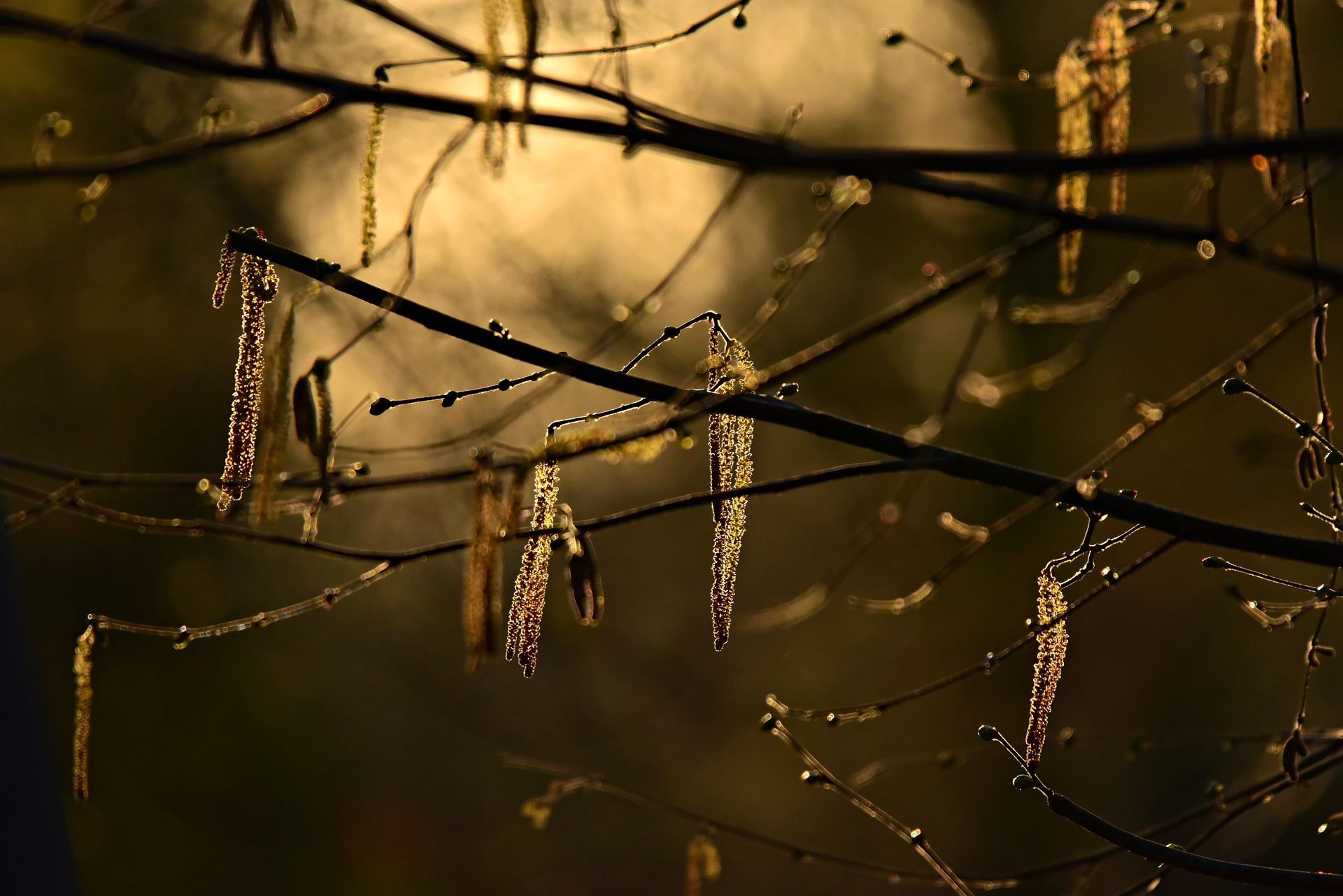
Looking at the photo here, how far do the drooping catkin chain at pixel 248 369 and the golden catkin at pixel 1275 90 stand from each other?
136 centimetres

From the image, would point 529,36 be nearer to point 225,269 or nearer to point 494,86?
point 494,86

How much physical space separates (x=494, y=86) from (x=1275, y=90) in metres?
1.11

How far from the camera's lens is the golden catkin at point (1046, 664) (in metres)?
1.61

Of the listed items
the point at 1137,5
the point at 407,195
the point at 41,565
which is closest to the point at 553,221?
the point at 407,195

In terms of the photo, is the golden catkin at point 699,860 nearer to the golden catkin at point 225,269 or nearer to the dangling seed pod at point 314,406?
the dangling seed pod at point 314,406

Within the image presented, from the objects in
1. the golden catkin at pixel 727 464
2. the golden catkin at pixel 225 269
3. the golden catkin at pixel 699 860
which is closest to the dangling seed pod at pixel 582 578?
the golden catkin at pixel 727 464

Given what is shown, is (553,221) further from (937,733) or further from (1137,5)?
(1137,5)

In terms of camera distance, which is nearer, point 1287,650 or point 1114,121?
point 1114,121

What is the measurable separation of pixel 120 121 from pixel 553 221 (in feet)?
10.8

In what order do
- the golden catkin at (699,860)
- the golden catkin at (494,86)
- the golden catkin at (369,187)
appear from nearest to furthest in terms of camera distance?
1. the golden catkin at (494,86)
2. the golden catkin at (369,187)
3. the golden catkin at (699,860)

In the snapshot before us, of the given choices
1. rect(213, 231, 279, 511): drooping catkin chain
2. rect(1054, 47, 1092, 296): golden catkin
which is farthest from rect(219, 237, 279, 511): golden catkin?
rect(1054, 47, 1092, 296): golden catkin

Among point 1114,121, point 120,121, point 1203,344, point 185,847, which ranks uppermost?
point 120,121

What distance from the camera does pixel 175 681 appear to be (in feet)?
29.5

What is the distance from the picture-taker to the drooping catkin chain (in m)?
1.47
